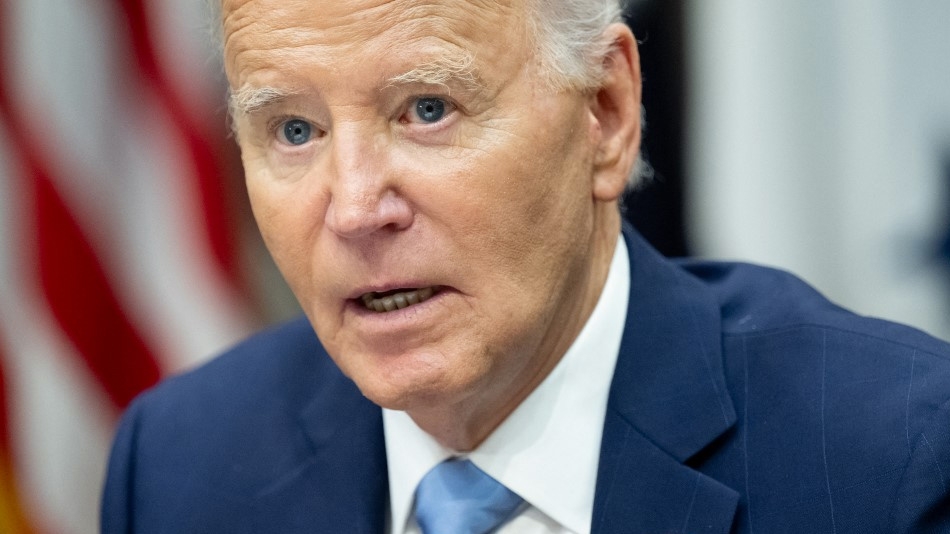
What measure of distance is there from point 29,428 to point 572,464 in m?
2.00

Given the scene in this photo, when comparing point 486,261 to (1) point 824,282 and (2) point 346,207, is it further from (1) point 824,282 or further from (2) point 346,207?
(1) point 824,282

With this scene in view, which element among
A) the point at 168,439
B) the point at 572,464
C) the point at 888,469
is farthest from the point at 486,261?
the point at 168,439

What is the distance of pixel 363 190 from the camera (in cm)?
164

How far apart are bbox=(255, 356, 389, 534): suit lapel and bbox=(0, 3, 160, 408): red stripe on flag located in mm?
1339

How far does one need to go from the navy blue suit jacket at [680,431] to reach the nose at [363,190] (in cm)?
53

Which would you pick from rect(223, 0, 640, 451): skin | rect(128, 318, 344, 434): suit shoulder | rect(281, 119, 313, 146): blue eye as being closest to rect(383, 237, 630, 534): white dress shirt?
rect(223, 0, 640, 451): skin

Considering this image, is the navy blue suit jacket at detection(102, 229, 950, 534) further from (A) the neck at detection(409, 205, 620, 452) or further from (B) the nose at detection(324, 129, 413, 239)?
(B) the nose at detection(324, 129, 413, 239)

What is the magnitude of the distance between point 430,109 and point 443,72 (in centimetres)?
7

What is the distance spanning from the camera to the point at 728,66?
3352 millimetres

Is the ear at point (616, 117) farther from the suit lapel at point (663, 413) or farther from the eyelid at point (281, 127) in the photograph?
the eyelid at point (281, 127)

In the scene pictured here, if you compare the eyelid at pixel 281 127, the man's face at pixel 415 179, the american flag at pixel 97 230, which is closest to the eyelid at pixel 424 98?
the man's face at pixel 415 179

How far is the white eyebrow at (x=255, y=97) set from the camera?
68.4 inches

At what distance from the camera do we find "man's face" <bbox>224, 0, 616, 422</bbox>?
1.65 meters

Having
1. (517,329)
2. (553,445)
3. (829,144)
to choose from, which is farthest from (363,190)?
(829,144)
